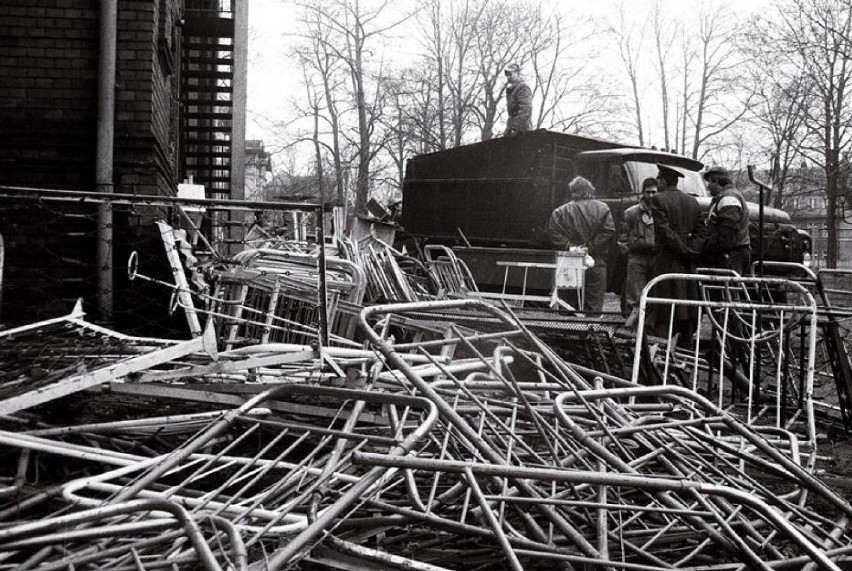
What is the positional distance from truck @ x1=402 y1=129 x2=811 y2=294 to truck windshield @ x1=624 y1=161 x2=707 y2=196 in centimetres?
1

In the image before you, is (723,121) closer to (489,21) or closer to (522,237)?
(489,21)

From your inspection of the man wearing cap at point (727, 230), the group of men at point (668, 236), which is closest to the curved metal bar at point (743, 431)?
the group of men at point (668, 236)

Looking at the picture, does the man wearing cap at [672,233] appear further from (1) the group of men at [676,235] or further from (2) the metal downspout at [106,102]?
(2) the metal downspout at [106,102]

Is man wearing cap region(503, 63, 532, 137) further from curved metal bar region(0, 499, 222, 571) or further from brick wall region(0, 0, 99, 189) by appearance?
curved metal bar region(0, 499, 222, 571)

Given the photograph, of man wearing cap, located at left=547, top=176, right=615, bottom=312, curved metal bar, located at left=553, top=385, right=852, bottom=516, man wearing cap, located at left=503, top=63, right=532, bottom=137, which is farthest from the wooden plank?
man wearing cap, located at left=503, top=63, right=532, bottom=137

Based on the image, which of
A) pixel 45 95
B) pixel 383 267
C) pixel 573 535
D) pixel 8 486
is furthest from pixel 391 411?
pixel 45 95

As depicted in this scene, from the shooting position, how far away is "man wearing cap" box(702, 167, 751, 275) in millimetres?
8578

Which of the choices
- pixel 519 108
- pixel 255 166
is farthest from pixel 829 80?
pixel 255 166

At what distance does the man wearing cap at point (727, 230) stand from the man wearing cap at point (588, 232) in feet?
3.76

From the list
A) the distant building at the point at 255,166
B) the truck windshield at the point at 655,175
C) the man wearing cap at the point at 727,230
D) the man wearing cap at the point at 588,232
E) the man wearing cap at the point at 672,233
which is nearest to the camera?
the man wearing cap at the point at 672,233

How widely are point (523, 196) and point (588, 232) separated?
140 inches

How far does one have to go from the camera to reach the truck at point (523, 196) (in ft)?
35.8

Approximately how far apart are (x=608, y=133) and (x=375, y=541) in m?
36.3

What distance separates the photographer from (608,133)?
123 feet
